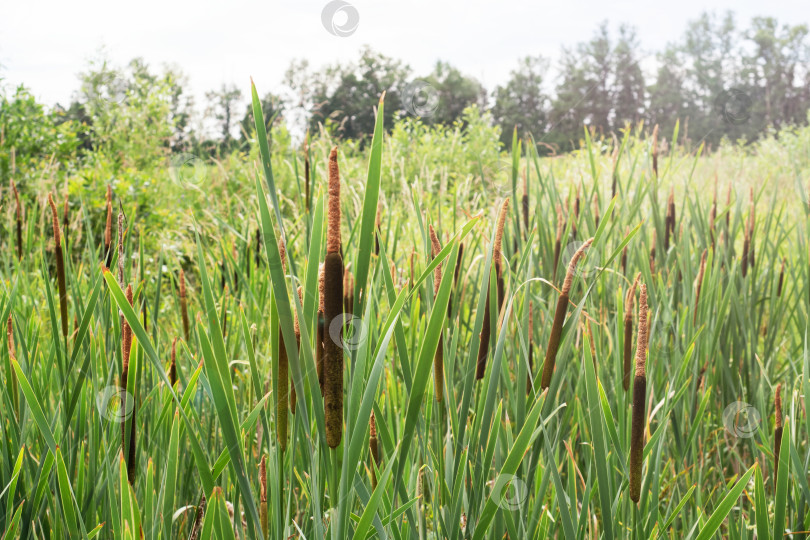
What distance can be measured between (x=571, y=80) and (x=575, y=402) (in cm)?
3944

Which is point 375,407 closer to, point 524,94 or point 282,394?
point 282,394

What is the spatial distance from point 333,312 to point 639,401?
34cm

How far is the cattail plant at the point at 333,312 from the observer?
339 millimetres

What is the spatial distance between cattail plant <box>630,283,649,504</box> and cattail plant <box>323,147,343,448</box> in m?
0.29

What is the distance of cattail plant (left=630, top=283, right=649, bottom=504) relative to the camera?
0.50 meters

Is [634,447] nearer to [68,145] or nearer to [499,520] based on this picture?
[499,520]

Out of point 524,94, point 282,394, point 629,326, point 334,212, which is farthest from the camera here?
point 524,94

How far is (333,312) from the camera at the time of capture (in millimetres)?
364

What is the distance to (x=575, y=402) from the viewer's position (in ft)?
3.44

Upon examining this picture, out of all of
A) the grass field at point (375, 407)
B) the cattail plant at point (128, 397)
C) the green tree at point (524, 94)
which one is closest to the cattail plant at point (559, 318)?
the grass field at point (375, 407)

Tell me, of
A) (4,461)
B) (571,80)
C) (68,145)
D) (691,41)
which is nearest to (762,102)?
(691,41)

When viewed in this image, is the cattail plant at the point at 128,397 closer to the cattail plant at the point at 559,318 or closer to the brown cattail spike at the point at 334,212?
the brown cattail spike at the point at 334,212

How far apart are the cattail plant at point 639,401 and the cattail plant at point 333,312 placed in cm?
29

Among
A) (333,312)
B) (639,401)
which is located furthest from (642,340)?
(333,312)
